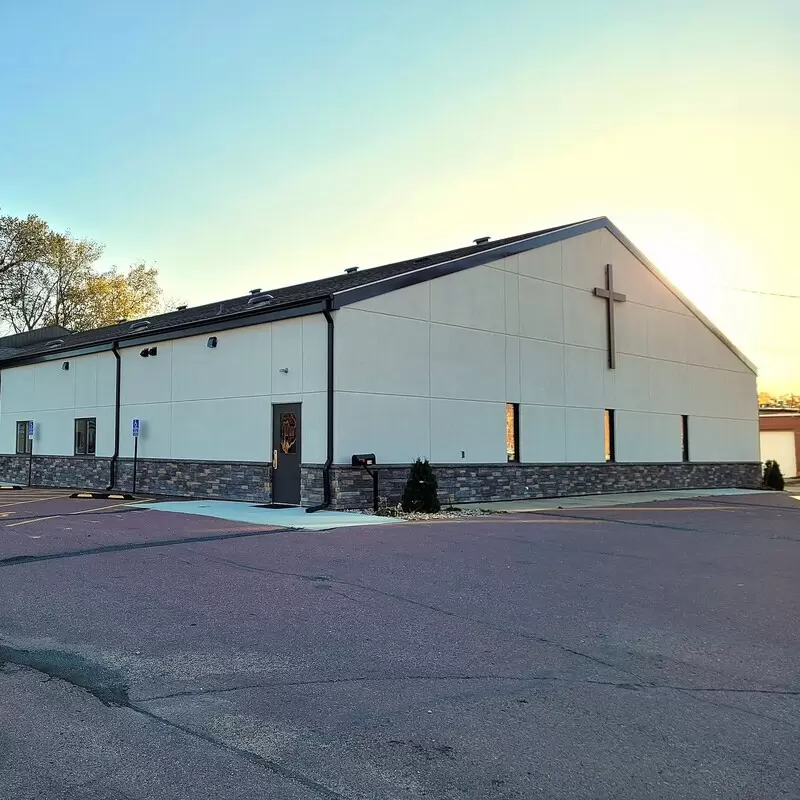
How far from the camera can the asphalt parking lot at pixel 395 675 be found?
3336 mm

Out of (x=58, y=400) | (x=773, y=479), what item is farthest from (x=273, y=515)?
(x=773, y=479)

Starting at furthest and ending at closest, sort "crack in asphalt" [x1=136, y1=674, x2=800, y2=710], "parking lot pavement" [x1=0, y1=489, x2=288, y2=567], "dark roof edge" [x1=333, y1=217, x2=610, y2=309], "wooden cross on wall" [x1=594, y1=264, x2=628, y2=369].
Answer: "wooden cross on wall" [x1=594, y1=264, x2=628, y2=369], "dark roof edge" [x1=333, y1=217, x2=610, y2=309], "parking lot pavement" [x1=0, y1=489, x2=288, y2=567], "crack in asphalt" [x1=136, y1=674, x2=800, y2=710]

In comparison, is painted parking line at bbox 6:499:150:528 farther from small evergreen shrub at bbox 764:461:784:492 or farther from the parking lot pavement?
small evergreen shrub at bbox 764:461:784:492

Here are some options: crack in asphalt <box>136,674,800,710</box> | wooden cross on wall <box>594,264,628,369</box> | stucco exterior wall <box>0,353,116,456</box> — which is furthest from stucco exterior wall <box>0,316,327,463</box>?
crack in asphalt <box>136,674,800,710</box>

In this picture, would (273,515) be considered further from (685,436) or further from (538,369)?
(685,436)

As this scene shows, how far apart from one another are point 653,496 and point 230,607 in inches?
699

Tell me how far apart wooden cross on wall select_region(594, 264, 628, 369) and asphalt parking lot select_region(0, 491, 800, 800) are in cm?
1332

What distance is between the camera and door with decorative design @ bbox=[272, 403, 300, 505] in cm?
1631

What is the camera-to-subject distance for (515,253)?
784 inches

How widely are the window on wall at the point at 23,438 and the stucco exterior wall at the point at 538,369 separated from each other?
53.2ft

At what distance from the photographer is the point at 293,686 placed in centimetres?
451

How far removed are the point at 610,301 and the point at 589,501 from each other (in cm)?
711

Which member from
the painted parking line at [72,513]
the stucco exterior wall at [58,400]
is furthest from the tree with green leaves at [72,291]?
A: the painted parking line at [72,513]

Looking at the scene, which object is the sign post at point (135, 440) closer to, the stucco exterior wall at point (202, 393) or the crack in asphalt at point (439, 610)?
the stucco exterior wall at point (202, 393)
